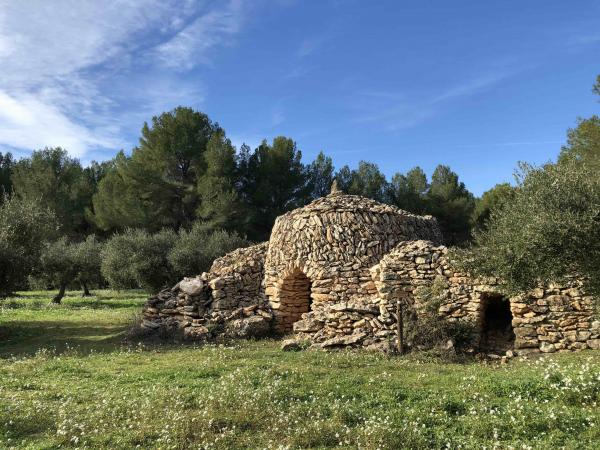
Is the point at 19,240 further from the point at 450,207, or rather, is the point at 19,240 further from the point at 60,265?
the point at 450,207

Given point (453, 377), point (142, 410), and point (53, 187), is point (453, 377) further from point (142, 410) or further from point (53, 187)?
point (53, 187)

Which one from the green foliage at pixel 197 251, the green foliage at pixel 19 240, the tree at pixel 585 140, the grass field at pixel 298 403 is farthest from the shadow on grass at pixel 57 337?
the tree at pixel 585 140

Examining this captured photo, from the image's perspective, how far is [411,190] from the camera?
39.7 meters

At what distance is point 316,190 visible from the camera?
3888 cm

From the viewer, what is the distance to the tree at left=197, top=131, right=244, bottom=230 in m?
32.4

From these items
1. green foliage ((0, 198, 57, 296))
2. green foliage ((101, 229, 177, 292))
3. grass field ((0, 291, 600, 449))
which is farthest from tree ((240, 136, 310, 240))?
grass field ((0, 291, 600, 449))

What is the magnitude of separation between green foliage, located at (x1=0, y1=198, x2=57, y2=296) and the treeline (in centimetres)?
669

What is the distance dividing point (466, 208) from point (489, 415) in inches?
1319

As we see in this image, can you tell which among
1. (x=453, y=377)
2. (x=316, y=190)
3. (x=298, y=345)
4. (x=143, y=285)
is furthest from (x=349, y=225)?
(x=316, y=190)

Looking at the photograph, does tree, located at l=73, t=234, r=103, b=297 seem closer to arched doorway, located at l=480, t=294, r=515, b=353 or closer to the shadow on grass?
the shadow on grass

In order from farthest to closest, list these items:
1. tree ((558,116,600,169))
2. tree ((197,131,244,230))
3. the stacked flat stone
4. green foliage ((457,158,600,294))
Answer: tree ((197,131,244,230))
tree ((558,116,600,169))
the stacked flat stone
green foliage ((457,158,600,294))

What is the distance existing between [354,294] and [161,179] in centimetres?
2370

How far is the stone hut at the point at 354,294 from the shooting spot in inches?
443

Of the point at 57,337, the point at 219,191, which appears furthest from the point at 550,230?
the point at 219,191
